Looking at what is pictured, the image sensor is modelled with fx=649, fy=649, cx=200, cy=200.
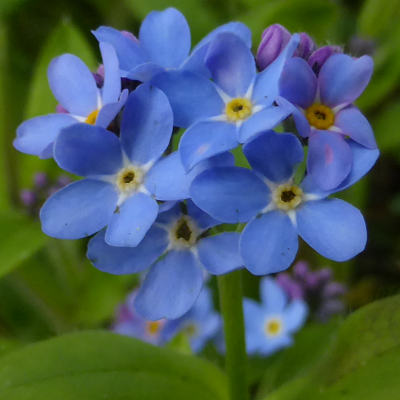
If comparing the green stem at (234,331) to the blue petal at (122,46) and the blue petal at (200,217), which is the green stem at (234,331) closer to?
Answer: the blue petal at (200,217)

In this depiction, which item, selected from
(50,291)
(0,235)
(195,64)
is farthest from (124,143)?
(50,291)

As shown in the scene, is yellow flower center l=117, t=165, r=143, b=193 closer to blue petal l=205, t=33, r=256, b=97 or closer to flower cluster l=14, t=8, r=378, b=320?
flower cluster l=14, t=8, r=378, b=320

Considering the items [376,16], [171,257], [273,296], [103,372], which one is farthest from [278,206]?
[376,16]

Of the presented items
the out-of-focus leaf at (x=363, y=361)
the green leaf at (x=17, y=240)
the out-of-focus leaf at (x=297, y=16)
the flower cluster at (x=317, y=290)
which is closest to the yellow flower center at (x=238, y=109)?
the out-of-focus leaf at (x=363, y=361)

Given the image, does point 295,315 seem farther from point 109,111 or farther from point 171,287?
point 109,111

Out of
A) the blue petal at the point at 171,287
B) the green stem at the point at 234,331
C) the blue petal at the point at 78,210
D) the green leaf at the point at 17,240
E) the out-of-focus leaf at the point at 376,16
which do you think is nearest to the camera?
the blue petal at the point at 78,210

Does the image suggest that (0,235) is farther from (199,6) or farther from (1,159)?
(199,6)

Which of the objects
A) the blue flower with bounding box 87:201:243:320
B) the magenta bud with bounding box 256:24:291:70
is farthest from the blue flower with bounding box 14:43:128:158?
the magenta bud with bounding box 256:24:291:70
